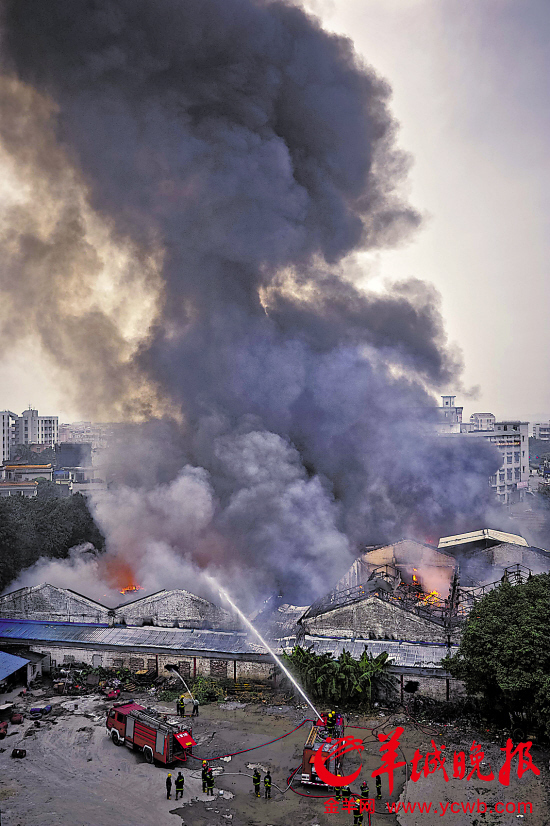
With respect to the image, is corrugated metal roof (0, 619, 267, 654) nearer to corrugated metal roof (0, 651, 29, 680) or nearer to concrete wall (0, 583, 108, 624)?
concrete wall (0, 583, 108, 624)

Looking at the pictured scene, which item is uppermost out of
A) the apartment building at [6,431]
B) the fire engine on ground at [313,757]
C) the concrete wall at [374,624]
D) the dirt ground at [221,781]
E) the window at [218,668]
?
the apartment building at [6,431]

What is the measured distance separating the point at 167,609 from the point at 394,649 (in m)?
9.35

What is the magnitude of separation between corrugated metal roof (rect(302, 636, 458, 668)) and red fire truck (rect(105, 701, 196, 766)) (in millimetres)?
6233

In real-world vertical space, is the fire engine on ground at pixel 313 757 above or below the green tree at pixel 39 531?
below

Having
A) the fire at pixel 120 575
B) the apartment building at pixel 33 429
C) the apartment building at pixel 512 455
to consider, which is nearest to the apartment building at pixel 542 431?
the apartment building at pixel 512 455

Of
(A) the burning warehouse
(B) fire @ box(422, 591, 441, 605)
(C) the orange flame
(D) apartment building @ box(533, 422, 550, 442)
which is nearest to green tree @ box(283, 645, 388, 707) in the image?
(A) the burning warehouse

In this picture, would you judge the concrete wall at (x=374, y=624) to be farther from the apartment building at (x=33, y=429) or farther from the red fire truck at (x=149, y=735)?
the apartment building at (x=33, y=429)

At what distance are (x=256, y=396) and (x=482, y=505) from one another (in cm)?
1673

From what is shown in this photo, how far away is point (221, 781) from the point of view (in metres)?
15.6

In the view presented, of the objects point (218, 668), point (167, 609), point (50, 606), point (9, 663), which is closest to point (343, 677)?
point (218, 668)

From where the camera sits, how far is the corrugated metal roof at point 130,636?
2292 centimetres

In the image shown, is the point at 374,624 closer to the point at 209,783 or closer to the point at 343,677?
the point at 343,677

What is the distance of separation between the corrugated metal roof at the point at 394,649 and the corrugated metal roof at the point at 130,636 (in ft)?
7.27

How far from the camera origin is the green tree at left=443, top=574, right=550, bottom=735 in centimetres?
1633
